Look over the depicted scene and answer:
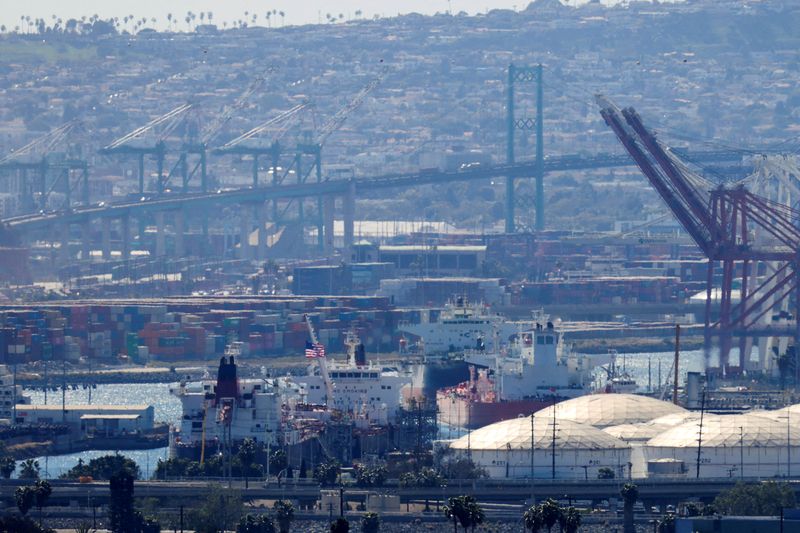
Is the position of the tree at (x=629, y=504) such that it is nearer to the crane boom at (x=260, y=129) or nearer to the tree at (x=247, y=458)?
the tree at (x=247, y=458)

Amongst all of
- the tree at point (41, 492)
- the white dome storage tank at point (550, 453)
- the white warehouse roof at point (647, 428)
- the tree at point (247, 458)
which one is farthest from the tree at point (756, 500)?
the tree at point (41, 492)

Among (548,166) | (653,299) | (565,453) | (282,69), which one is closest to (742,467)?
(565,453)

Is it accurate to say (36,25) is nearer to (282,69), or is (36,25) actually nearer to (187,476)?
(282,69)

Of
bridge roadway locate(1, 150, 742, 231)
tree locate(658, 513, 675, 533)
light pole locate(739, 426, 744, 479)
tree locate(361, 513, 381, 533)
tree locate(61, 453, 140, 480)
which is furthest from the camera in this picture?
bridge roadway locate(1, 150, 742, 231)

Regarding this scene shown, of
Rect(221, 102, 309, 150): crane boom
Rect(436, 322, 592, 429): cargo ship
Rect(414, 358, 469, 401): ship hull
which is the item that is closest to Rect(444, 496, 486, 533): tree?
Rect(436, 322, 592, 429): cargo ship

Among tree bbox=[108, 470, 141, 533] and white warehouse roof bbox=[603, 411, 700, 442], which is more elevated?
tree bbox=[108, 470, 141, 533]

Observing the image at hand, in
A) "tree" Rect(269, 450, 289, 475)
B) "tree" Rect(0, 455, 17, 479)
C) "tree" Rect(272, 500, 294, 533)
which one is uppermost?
"tree" Rect(272, 500, 294, 533)

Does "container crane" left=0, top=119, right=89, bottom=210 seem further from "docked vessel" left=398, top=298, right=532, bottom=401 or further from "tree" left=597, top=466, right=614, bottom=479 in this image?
"tree" left=597, top=466, right=614, bottom=479

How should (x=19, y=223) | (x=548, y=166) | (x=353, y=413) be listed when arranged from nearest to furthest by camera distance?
(x=353, y=413) → (x=19, y=223) → (x=548, y=166)
